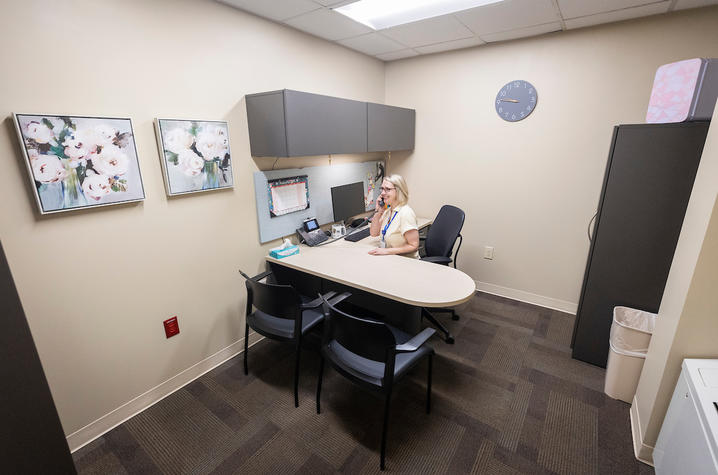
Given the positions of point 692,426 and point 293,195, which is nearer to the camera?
point 692,426

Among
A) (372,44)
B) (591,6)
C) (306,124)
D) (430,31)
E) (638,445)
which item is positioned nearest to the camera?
(638,445)

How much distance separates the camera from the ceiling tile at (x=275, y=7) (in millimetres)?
2080

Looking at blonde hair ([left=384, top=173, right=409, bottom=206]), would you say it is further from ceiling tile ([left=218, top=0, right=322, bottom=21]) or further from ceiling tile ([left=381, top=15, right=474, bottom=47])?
ceiling tile ([left=218, top=0, right=322, bottom=21])

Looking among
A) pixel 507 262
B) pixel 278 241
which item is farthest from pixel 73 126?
pixel 507 262

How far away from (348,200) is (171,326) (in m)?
1.87

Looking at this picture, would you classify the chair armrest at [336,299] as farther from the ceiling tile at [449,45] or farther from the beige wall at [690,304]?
the ceiling tile at [449,45]

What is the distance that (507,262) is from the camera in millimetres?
3436

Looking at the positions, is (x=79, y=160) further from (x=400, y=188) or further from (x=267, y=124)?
(x=400, y=188)

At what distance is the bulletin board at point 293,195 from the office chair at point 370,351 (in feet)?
3.71

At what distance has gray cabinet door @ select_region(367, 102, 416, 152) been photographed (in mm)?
3027

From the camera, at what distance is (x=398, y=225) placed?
2.57 metres

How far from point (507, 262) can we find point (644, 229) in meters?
1.42

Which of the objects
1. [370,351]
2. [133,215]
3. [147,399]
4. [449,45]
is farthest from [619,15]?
[147,399]

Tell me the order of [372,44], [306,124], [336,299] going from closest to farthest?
A: [336,299] → [306,124] → [372,44]
